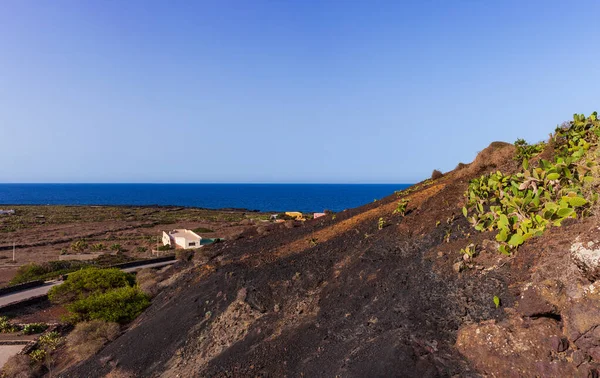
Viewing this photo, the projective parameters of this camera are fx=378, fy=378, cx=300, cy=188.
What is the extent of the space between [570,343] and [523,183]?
366 centimetres

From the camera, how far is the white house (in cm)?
5006

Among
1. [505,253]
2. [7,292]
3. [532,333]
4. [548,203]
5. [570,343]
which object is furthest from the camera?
[7,292]

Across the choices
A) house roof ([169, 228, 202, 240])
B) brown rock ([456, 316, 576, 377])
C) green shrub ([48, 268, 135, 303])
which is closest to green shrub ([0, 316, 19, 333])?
green shrub ([48, 268, 135, 303])

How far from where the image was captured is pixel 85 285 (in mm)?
25125

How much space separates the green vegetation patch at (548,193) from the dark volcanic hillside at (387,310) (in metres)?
0.33

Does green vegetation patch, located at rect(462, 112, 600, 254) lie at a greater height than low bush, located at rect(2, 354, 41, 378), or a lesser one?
greater

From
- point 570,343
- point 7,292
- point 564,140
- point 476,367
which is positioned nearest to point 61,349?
point 7,292

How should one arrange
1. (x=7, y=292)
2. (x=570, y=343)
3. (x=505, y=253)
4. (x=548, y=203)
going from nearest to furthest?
1. (x=570, y=343)
2. (x=548, y=203)
3. (x=505, y=253)
4. (x=7, y=292)

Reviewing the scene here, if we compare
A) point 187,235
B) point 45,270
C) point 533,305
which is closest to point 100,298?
point 45,270

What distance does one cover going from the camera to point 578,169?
7.91m

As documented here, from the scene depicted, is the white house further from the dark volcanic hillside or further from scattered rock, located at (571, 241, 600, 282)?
scattered rock, located at (571, 241, 600, 282)

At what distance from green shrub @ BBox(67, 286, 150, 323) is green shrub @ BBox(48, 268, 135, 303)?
3.24m

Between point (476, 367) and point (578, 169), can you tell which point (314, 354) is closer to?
point (476, 367)

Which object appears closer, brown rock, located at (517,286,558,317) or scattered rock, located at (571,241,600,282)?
scattered rock, located at (571,241,600,282)
